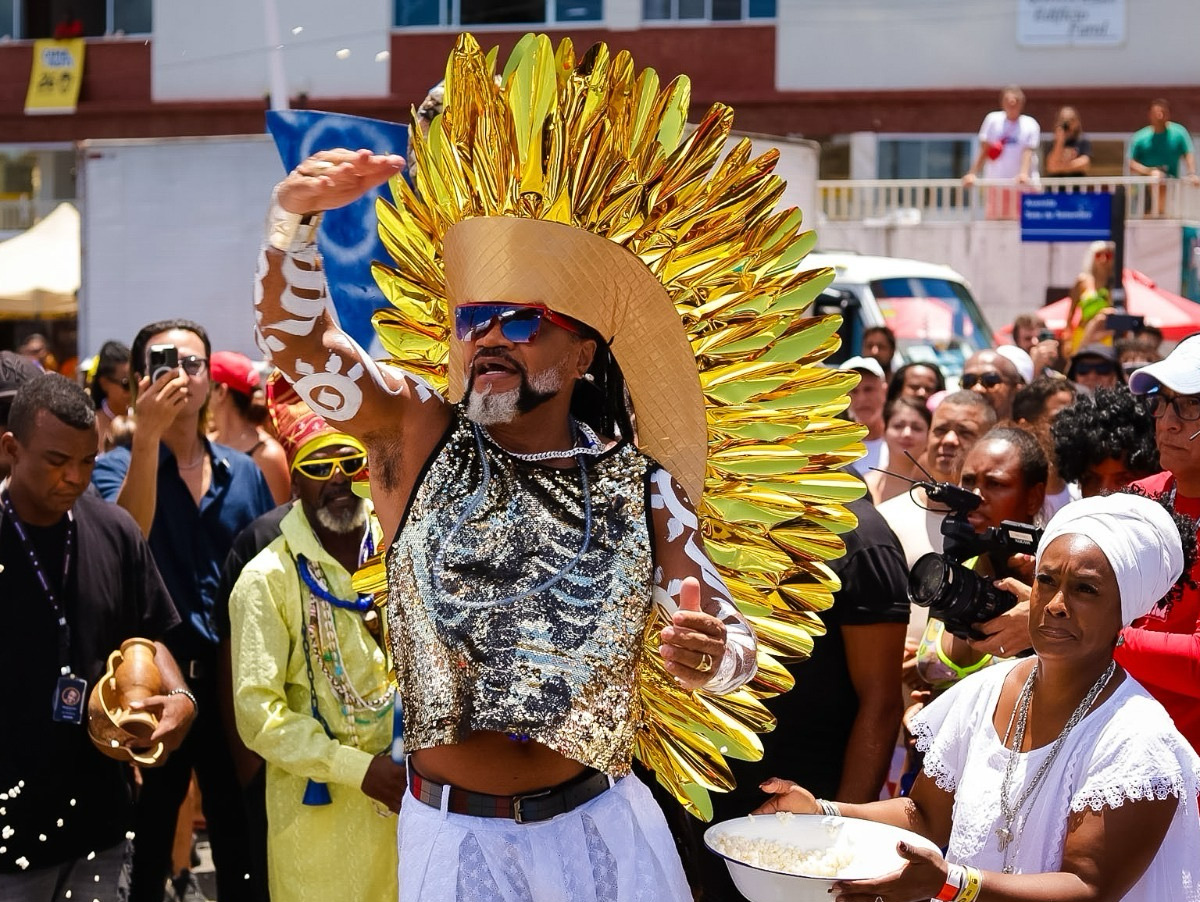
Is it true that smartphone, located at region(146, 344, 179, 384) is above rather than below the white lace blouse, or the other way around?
above

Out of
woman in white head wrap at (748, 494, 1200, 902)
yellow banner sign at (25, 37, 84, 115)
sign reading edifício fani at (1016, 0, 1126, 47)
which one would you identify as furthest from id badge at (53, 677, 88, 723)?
yellow banner sign at (25, 37, 84, 115)

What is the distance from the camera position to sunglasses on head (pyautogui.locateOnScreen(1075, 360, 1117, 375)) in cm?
779

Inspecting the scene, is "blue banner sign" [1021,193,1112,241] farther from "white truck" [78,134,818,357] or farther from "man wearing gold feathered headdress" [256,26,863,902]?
"man wearing gold feathered headdress" [256,26,863,902]

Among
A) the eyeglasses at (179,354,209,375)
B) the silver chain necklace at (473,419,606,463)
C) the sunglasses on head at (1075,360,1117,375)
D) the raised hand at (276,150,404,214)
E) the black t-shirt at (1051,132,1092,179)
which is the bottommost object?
the sunglasses on head at (1075,360,1117,375)

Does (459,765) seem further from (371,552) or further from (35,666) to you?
(35,666)

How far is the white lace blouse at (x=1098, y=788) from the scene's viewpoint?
3.01m

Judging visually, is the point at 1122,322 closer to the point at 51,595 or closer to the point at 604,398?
the point at 604,398

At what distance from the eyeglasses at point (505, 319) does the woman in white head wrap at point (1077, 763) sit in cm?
109

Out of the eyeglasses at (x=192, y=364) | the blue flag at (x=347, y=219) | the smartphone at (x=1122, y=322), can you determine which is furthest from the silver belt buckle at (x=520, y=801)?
the smartphone at (x=1122, y=322)

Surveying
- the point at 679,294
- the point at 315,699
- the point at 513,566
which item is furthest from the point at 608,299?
the point at 315,699

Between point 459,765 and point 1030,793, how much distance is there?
42.4 inches

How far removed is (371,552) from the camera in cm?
429

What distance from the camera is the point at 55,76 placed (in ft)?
75.7

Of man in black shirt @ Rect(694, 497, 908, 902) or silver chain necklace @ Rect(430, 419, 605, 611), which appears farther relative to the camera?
man in black shirt @ Rect(694, 497, 908, 902)
